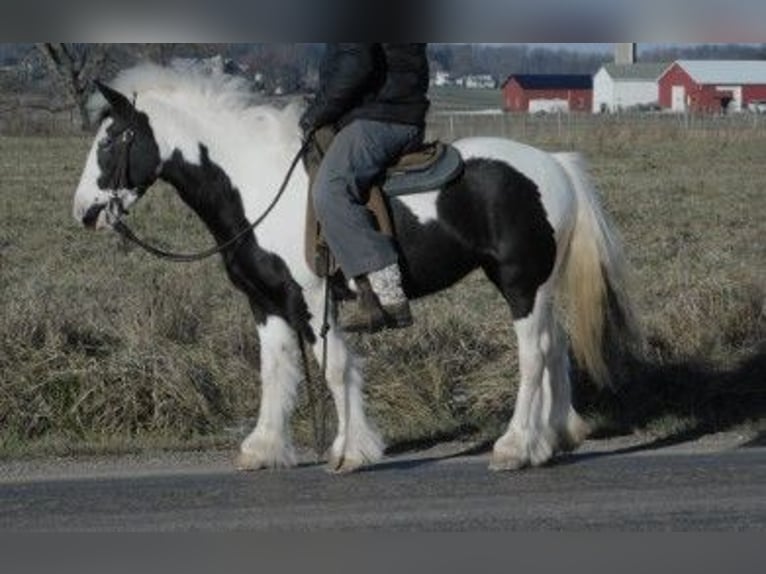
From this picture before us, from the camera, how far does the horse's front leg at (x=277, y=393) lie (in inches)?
276

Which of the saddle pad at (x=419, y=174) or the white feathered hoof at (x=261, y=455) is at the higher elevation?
the saddle pad at (x=419, y=174)

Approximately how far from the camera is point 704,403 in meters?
8.27

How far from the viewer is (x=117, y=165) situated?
7117 millimetres

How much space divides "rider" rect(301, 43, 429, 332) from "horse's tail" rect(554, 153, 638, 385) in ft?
3.25

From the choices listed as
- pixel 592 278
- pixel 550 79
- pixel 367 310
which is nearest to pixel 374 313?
pixel 367 310

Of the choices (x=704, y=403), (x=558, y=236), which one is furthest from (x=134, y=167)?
(x=704, y=403)

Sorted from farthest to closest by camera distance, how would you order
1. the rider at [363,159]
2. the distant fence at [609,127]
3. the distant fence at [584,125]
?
the distant fence at [609,127], the distant fence at [584,125], the rider at [363,159]

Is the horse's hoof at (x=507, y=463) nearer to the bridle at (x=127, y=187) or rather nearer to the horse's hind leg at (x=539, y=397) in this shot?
the horse's hind leg at (x=539, y=397)

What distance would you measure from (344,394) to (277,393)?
14.8 inches

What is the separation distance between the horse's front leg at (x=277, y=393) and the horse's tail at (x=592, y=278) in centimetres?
151

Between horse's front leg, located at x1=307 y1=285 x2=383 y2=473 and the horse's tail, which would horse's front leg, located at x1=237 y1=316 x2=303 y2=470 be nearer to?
horse's front leg, located at x1=307 y1=285 x2=383 y2=473

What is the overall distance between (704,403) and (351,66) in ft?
11.2

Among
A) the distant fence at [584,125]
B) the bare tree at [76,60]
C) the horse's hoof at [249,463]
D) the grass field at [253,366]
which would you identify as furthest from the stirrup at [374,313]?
the distant fence at [584,125]

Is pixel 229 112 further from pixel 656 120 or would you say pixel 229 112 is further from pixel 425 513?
pixel 656 120
